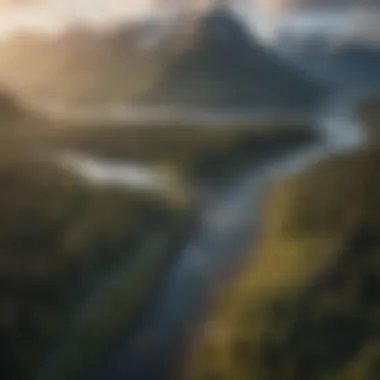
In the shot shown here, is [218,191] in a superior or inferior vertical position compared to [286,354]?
superior

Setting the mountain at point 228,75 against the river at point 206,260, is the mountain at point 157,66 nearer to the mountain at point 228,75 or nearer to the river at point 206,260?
the mountain at point 228,75

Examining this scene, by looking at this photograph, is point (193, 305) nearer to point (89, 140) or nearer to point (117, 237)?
point (117, 237)

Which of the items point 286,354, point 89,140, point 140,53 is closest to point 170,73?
point 140,53

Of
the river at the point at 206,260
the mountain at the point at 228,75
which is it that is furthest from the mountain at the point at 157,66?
the river at the point at 206,260

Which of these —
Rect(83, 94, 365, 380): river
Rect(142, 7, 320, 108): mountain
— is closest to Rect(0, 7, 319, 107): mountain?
Rect(142, 7, 320, 108): mountain

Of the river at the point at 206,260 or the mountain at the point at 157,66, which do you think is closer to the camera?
the river at the point at 206,260
